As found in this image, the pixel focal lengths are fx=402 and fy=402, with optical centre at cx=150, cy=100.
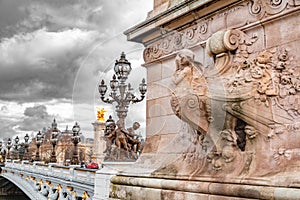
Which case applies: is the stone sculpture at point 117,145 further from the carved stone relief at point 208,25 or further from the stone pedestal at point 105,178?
the carved stone relief at point 208,25

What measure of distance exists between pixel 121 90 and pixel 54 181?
16913mm

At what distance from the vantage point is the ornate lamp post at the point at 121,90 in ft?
21.3

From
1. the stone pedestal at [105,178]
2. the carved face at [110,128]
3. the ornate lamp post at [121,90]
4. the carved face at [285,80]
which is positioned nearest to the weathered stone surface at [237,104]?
the carved face at [285,80]

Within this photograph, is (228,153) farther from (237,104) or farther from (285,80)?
(285,80)

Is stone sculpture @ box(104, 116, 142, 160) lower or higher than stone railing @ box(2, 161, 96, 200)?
higher

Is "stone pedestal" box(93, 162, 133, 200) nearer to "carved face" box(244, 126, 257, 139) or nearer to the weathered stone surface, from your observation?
the weathered stone surface

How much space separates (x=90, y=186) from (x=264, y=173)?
1094cm

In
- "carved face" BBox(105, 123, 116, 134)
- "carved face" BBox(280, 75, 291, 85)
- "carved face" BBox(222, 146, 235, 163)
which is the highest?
"carved face" BBox(280, 75, 291, 85)

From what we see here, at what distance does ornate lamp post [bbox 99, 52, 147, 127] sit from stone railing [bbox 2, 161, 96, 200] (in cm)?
728

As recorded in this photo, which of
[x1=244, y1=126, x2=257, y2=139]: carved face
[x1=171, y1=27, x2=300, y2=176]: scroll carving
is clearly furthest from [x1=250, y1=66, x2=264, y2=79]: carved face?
[x1=244, y1=126, x2=257, y2=139]: carved face

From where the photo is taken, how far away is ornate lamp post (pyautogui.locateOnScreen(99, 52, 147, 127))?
6.49 metres

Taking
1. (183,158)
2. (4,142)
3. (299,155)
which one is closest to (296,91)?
(299,155)

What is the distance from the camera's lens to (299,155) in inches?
158

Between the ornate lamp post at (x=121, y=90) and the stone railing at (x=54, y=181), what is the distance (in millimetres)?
7281
